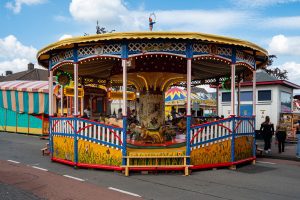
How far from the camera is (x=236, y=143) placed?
10.1m

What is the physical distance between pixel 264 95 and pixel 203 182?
15.5 metres

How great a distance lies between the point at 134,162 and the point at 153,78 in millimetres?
4196

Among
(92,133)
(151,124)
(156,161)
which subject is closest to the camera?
(156,161)

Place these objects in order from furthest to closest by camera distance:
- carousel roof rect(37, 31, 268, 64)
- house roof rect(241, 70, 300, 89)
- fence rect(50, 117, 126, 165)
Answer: house roof rect(241, 70, 300, 89) → fence rect(50, 117, 126, 165) → carousel roof rect(37, 31, 268, 64)

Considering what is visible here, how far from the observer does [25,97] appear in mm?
21203

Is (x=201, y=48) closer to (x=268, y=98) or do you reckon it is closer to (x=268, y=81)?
(x=268, y=81)

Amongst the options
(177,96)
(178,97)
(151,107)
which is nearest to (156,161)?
(151,107)

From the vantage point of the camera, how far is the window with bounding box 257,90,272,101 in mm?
21464

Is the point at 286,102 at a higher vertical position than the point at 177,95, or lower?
lower

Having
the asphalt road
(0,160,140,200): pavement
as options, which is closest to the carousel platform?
the asphalt road

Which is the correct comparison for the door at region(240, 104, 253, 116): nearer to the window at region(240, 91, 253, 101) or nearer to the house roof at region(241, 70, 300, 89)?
the window at region(240, 91, 253, 101)

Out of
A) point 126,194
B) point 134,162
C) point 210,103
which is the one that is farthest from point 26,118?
point 210,103

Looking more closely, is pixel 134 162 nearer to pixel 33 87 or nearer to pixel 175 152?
pixel 175 152

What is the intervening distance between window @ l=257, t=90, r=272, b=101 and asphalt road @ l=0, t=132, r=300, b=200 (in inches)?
457
